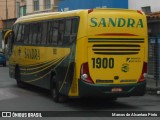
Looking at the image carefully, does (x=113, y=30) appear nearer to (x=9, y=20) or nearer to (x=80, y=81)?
(x=80, y=81)

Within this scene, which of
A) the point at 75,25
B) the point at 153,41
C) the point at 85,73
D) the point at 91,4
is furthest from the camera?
the point at 91,4

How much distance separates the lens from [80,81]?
15992 mm

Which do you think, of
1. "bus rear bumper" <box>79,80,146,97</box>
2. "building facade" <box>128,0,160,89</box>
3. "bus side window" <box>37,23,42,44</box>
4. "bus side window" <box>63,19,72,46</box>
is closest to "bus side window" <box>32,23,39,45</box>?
"bus side window" <box>37,23,42,44</box>

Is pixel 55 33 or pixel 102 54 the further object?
pixel 55 33

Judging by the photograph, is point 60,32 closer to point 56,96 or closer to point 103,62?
point 56,96

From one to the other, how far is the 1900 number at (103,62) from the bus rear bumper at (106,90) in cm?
61

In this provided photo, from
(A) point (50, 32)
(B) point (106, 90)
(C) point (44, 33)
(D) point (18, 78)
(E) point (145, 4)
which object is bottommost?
(D) point (18, 78)

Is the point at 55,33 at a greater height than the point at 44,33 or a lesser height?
greater

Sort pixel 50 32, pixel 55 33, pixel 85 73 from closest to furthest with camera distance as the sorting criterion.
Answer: pixel 85 73 < pixel 55 33 < pixel 50 32

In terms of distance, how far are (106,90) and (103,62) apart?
34.0 inches

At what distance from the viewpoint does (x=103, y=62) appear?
16172 mm

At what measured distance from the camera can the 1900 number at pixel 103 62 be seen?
16.1 m

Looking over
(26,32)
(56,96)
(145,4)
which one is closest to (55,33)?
(56,96)

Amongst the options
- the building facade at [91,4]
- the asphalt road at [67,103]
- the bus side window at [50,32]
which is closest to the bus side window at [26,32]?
the asphalt road at [67,103]
